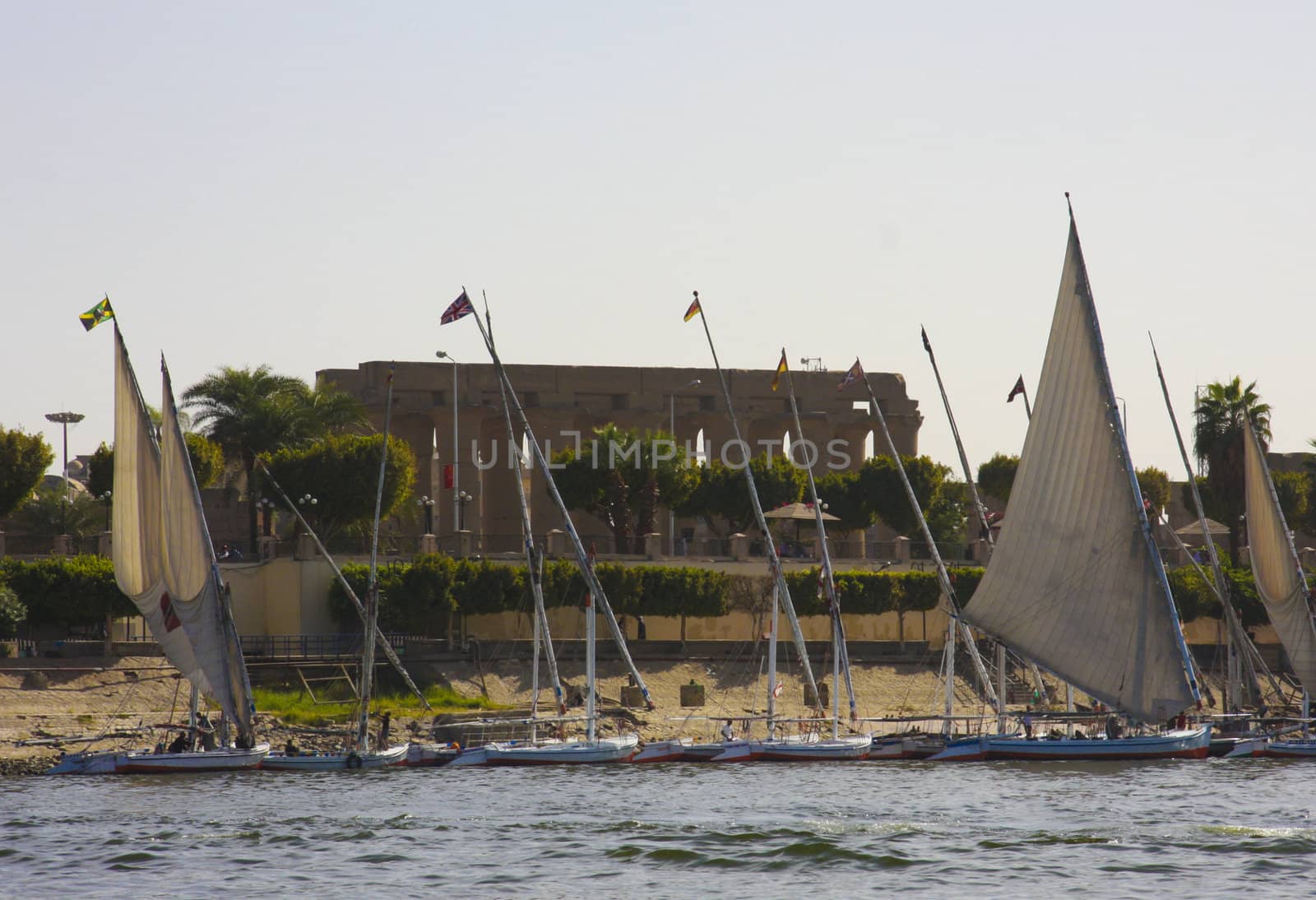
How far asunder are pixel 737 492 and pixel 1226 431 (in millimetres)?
17833

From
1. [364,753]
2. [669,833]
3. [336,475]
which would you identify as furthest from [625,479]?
[669,833]

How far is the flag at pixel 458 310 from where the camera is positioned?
46.9 m

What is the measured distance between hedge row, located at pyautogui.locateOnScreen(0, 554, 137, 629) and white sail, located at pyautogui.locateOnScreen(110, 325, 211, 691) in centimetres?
1218

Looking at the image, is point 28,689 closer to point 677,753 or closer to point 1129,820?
point 677,753

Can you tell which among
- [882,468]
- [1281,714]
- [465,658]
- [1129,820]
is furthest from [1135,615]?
[882,468]

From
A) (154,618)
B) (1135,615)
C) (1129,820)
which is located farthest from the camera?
(154,618)

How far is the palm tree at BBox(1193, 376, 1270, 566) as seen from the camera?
68625mm

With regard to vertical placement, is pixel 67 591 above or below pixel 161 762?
above

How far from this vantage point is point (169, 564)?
141 feet

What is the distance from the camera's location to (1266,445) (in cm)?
7175

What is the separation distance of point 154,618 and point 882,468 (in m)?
40.7

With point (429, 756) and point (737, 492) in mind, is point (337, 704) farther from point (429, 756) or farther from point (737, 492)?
point (737, 492)

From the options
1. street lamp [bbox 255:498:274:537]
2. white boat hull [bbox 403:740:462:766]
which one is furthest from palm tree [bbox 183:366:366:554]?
white boat hull [bbox 403:740:462:766]

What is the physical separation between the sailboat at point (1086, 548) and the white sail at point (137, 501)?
17019 millimetres
